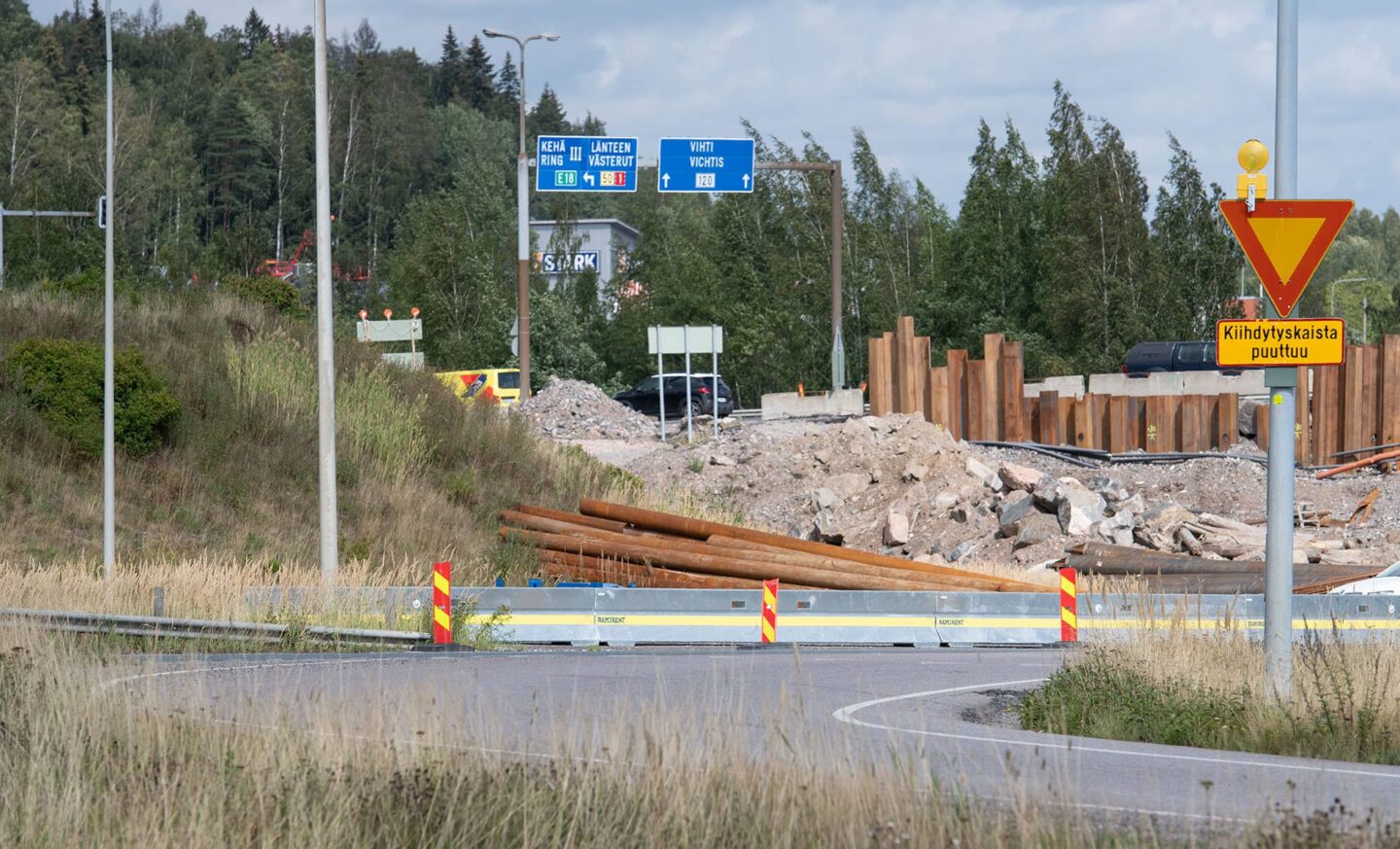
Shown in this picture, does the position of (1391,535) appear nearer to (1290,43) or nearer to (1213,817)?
(1290,43)

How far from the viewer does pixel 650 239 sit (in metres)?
91.2

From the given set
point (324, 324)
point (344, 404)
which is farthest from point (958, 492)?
point (324, 324)

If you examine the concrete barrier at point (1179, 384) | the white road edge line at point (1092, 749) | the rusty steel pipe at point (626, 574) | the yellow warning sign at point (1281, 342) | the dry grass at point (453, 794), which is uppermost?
the yellow warning sign at point (1281, 342)

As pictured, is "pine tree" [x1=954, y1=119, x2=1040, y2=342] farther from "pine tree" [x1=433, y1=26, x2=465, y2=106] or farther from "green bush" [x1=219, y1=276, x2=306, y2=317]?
"pine tree" [x1=433, y1=26, x2=465, y2=106]

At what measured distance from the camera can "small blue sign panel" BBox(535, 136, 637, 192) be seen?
4069 centimetres

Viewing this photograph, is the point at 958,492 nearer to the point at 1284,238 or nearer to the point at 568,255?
the point at 1284,238

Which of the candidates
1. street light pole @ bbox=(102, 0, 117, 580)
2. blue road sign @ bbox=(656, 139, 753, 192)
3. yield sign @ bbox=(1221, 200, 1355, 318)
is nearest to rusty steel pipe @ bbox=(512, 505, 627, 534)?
street light pole @ bbox=(102, 0, 117, 580)

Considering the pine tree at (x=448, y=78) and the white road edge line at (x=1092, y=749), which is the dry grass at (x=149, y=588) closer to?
the white road edge line at (x=1092, y=749)

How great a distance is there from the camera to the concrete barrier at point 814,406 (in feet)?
141

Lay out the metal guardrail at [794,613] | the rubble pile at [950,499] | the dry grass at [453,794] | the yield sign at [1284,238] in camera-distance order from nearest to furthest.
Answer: the dry grass at [453,794], the yield sign at [1284,238], the metal guardrail at [794,613], the rubble pile at [950,499]

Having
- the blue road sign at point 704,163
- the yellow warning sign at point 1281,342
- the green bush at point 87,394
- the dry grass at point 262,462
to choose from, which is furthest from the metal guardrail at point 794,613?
the blue road sign at point 704,163

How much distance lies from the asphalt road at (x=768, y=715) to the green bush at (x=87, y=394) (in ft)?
39.8

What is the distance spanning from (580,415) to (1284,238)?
3724 centimetres

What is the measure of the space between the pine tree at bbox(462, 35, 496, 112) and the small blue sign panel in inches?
5338
